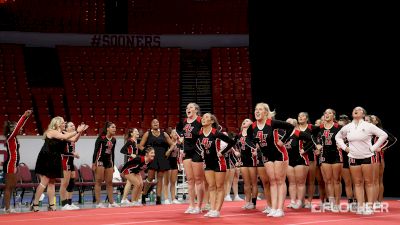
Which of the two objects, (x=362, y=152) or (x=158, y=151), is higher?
(x=158, y=151)

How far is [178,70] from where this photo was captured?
25969 mm

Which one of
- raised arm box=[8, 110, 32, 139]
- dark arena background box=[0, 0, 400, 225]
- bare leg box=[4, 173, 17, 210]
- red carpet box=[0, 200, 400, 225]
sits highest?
dark arena background box=[0, 0, 400, 225]

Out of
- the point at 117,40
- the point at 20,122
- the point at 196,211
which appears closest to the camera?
the point at 196,211

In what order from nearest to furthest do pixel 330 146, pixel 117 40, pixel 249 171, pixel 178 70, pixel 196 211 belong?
pixel 196 211, pixel 330 146, pixel 249 171, pixel 178 70, pixel 117 40

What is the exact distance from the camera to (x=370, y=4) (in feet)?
49.8

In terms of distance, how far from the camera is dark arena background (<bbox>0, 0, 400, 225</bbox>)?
50.0 ft

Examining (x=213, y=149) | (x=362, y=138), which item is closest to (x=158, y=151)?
(x=213, y=149)

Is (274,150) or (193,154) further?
(193,154)

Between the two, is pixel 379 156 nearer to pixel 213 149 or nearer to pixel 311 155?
pixel 311 155

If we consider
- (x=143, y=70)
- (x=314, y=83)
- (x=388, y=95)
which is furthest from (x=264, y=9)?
(x=143, y=70)

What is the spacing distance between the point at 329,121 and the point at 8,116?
13.7 meters

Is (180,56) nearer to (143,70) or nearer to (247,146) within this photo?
(143,70)

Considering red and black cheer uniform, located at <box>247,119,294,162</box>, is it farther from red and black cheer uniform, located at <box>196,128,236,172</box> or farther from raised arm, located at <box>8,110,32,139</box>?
raised arm, located at <box>8,110,32,139</box>

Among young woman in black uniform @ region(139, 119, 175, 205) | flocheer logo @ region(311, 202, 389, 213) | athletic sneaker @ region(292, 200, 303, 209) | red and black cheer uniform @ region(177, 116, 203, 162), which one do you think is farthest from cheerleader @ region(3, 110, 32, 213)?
flocheer logo @ region(311, 202, 389, 213)
